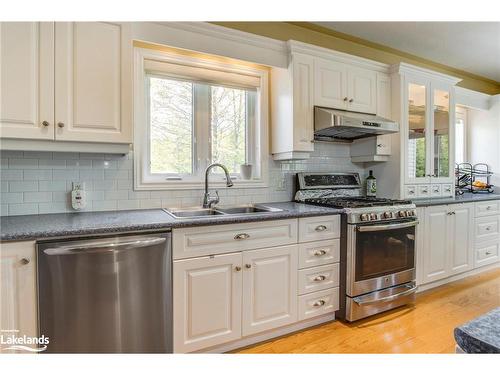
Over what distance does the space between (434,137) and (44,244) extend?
11.9 ft

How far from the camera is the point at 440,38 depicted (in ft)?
10.4

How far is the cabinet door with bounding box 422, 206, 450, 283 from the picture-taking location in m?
2.86

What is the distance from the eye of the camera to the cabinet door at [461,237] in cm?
306

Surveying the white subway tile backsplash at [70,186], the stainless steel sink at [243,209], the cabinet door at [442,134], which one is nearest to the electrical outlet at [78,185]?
the white subway tile backsplash at [70,186]

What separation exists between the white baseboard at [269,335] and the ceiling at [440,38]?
2718 millimetres

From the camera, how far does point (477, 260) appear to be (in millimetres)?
3336

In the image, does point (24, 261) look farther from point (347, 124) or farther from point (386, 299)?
point (386, 299)

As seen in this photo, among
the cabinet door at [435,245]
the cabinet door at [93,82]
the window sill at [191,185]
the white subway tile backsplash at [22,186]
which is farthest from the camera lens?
the cabinet door at [435,245]

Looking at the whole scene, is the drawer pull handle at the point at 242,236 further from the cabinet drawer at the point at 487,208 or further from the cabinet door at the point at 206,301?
the cabinet drawer at the point at 487,208

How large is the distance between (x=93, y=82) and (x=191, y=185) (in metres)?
1.00

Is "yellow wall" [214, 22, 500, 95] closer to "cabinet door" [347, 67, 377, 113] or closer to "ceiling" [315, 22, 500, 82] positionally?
"ceiling" [315, 22, 500, 82]

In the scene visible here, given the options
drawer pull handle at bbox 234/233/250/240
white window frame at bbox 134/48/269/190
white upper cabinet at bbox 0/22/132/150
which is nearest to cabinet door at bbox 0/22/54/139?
white upper cabinet at bbox 0/22/132/150

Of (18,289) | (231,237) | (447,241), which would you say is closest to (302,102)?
(231,237)

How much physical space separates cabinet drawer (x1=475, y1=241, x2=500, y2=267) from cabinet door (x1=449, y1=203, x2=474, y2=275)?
155 mm
